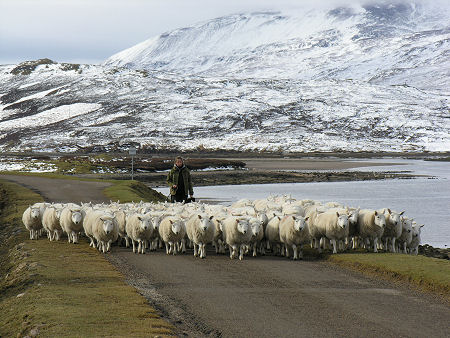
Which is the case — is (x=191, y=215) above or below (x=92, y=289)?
above

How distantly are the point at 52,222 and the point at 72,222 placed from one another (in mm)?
1240

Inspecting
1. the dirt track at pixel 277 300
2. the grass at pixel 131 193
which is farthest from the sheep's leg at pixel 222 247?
the grass at pixel 131 193

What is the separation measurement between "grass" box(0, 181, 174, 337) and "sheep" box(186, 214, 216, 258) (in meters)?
3.08

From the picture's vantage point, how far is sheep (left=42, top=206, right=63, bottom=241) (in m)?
24.8

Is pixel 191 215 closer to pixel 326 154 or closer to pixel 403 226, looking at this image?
pixel 403 226

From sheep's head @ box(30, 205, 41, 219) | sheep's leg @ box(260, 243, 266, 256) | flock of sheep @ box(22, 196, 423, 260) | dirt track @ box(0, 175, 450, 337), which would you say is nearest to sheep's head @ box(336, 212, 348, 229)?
flock of sheep @ box(22, 196, 423, 260)

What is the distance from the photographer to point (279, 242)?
2217 centimetres

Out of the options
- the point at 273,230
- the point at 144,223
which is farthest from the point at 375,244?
the point at 144,223

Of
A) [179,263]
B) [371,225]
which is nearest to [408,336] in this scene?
[179,263]

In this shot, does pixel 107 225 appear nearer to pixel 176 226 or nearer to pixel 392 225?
pixel 176 226

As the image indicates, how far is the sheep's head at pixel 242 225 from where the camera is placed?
66.4ft

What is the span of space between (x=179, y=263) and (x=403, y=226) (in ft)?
28.0

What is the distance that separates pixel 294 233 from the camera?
20.9 meters

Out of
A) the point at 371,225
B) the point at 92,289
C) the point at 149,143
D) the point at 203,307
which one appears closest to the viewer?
the point at 203,307
